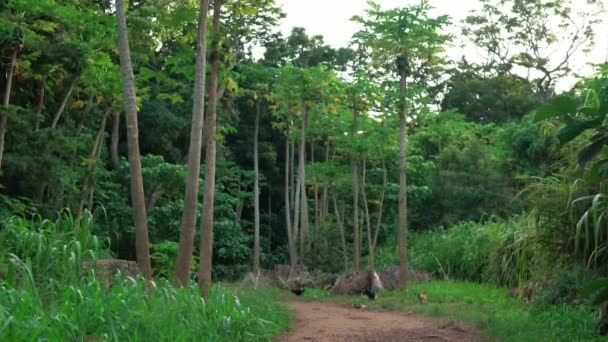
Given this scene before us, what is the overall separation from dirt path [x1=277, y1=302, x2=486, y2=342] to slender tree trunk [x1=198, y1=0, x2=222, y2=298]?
160 cm

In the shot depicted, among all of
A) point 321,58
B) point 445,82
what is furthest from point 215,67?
point 445,82

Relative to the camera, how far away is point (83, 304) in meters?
5.32

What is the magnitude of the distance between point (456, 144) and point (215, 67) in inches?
753

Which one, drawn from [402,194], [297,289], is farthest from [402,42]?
[297,289]

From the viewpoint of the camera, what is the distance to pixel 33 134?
14.6 metres

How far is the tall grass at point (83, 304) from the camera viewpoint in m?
4.69

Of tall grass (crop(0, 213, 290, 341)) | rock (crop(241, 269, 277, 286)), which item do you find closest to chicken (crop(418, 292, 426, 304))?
rock (crop(241, 269, 277, 286))

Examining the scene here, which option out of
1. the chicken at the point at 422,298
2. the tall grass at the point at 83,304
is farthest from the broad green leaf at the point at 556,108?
the chicken at the point at 422,298

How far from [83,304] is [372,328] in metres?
5.36

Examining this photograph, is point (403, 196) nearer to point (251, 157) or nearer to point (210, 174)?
point (210, 174)

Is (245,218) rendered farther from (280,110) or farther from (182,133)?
(280,110)

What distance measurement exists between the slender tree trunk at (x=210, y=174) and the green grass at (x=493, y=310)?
3.83 m

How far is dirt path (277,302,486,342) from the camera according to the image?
8781 mm

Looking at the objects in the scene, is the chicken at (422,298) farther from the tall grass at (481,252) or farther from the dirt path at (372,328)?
the tall grass at (481,252)
